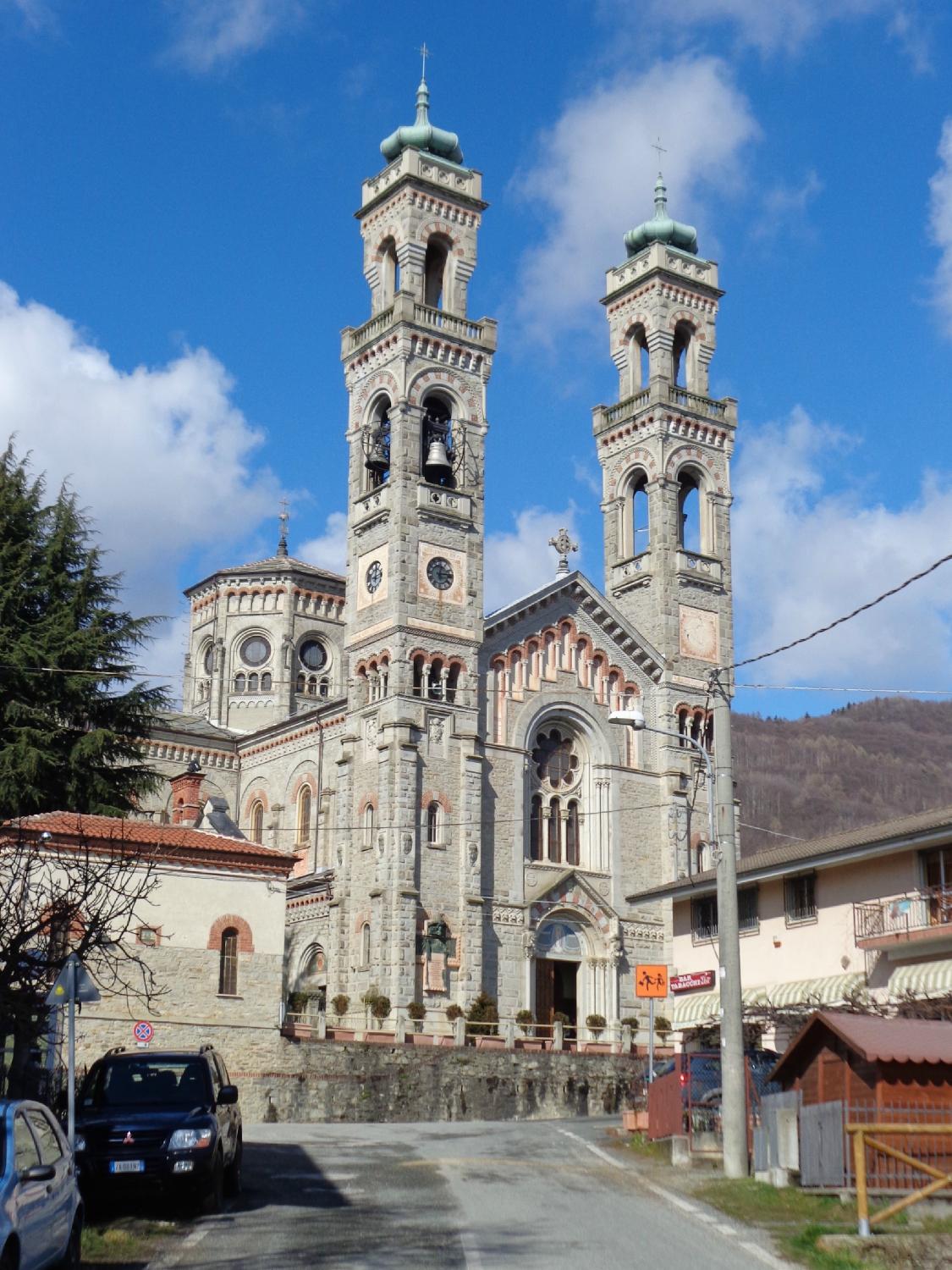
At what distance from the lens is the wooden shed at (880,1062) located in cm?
1703

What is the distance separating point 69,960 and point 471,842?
3139 cm

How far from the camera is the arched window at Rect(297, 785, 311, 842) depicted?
54.5 meters

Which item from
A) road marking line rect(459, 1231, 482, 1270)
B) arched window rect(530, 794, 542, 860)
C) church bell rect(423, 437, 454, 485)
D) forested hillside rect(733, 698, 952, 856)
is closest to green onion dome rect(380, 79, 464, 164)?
church bell rect(423, 437, 454, 485)

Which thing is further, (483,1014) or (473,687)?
(473,687)

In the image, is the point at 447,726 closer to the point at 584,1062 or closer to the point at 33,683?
the point at 584,1062

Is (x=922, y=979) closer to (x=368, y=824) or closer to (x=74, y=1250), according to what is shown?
(x=368, y=824)

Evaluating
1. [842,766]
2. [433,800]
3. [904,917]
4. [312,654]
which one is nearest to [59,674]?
[433,800]

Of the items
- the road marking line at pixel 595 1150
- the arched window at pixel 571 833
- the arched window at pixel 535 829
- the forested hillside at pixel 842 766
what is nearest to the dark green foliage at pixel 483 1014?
the arched window at pixel 535 829

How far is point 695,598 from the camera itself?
56.6 metres

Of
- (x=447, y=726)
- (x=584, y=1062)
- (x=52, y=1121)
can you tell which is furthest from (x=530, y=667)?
(x=52, y=1121)

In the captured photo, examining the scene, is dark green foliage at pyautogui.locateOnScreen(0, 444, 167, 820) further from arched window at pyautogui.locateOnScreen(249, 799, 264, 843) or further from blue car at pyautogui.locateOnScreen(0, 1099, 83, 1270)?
blue car at pyautogui.locateOnScreen(0, 1099, 83, 1270)

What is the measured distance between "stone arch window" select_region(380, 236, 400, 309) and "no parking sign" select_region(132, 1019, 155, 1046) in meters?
28.5

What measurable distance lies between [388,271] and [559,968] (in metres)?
23.8

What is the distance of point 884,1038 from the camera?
17.4 metres
